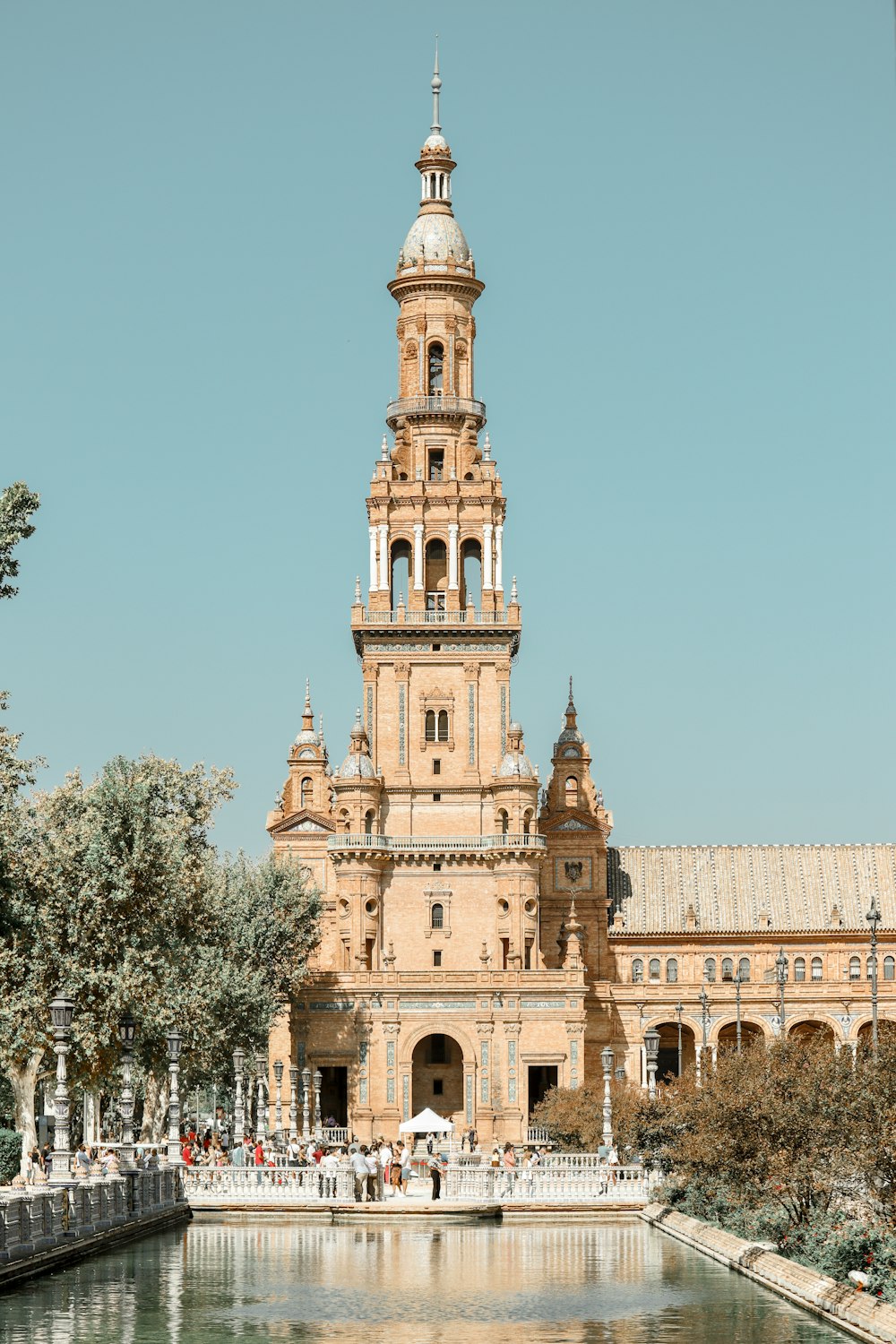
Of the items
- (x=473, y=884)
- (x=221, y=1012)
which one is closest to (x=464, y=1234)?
(x=221, y=1012)

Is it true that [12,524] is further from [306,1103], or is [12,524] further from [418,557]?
[418,557]

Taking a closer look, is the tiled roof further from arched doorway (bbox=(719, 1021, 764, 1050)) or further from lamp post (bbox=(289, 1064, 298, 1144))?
lamp post (bbox=(289, 1064, 298, 1144))

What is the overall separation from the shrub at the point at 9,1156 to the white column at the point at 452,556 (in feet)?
160

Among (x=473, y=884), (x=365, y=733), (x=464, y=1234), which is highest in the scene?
(x=365, y=733)

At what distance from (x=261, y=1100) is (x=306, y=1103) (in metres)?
13.1

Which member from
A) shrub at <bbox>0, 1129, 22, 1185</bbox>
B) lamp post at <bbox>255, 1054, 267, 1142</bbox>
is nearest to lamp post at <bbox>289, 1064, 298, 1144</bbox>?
lamp post at <bbox>255, 1054, 267, 1142</bbox>

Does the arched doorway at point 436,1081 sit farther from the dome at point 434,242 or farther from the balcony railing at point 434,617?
the dome at point 434,242

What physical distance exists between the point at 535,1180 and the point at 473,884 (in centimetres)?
4514

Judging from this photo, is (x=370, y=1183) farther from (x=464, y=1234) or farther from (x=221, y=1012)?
(x=221, y=1012)

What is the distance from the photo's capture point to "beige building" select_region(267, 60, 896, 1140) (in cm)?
9962

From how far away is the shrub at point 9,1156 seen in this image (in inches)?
2414

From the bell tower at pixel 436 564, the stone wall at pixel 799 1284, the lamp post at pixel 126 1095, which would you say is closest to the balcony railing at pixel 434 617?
the bell tower at pixel 436 564

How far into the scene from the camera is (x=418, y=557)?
353 feet

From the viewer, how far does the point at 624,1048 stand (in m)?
108
